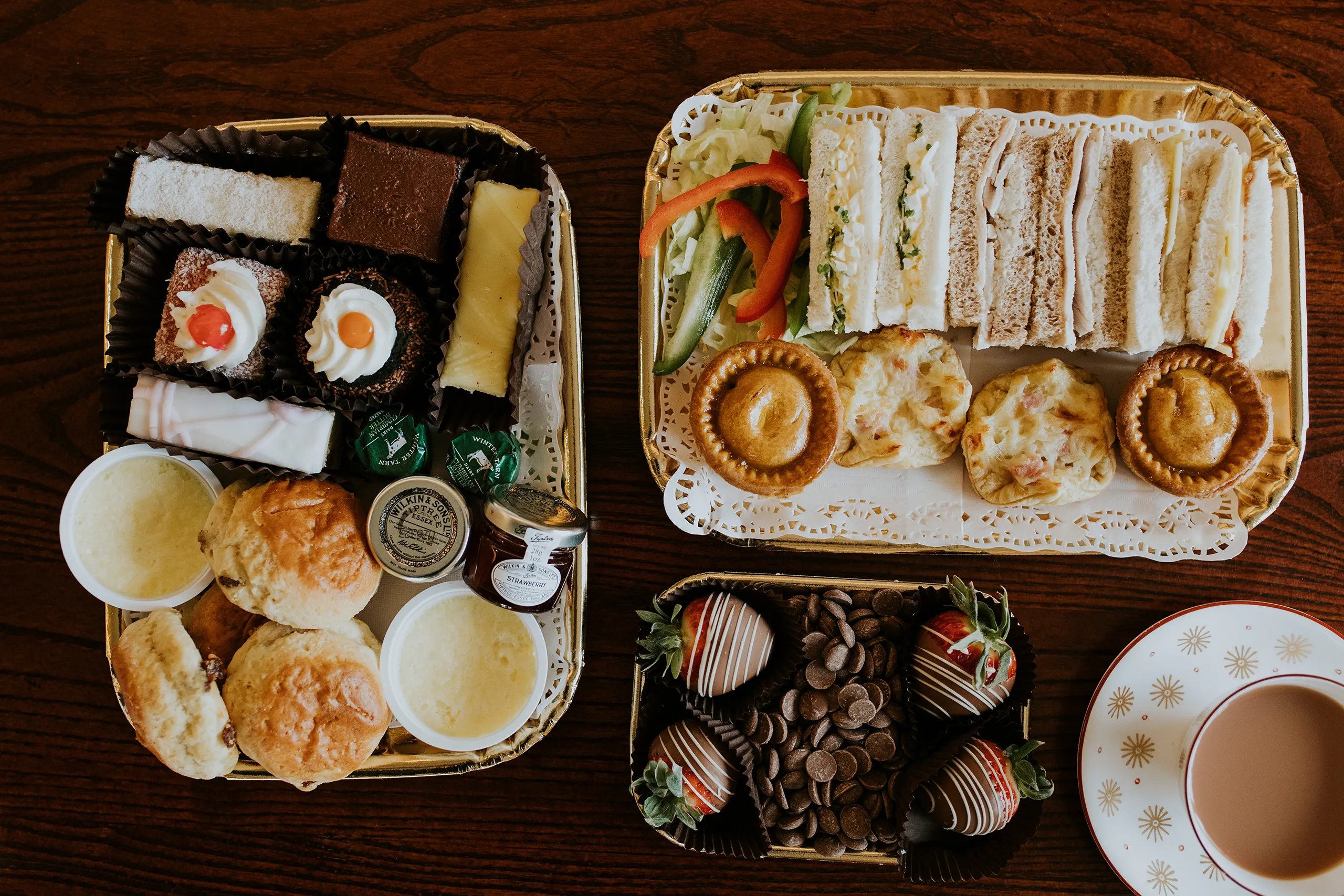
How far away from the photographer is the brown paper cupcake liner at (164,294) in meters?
2.57

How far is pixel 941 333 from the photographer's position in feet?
9.12

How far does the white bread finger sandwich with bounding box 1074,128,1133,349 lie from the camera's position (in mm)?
2609

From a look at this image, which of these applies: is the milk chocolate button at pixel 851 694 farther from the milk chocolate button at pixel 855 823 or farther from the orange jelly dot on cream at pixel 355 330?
the orange jelly dot on cream at pixel 355 330

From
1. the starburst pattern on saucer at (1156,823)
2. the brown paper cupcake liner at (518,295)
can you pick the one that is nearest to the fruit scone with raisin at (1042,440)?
the starburst pattern on saucer at (1156,823)

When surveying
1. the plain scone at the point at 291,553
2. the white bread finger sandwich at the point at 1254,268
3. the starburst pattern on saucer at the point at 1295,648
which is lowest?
the starburst pattern on saucer at the point at 1295,648

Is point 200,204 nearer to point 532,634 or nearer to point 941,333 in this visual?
point 532,634

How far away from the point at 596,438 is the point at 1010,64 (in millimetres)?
2053

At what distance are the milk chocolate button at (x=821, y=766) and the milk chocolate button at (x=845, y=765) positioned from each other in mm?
13

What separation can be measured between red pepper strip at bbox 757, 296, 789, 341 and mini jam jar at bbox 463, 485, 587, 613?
0.93 m

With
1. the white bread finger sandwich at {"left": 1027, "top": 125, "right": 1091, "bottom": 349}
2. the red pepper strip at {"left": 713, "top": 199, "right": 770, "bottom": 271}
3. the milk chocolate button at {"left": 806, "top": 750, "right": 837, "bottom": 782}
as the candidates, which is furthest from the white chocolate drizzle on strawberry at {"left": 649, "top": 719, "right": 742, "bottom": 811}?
the white bread finger sandwich at {"left": 1027, "top": 125, "right": 1091, "bottom": 349}

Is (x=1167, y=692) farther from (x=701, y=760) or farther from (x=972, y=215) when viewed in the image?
(x=972, y=215)

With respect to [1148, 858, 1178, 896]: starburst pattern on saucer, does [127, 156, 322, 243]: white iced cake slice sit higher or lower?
higher

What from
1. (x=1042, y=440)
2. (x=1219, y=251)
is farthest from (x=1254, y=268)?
(x=1042, y=440)

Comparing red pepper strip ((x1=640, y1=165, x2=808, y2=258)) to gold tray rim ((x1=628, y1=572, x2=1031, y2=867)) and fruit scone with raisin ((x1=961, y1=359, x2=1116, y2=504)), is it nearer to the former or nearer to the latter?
fruit scone with raisin ((x1=961, y1=359, x2=1116, y2=504))
